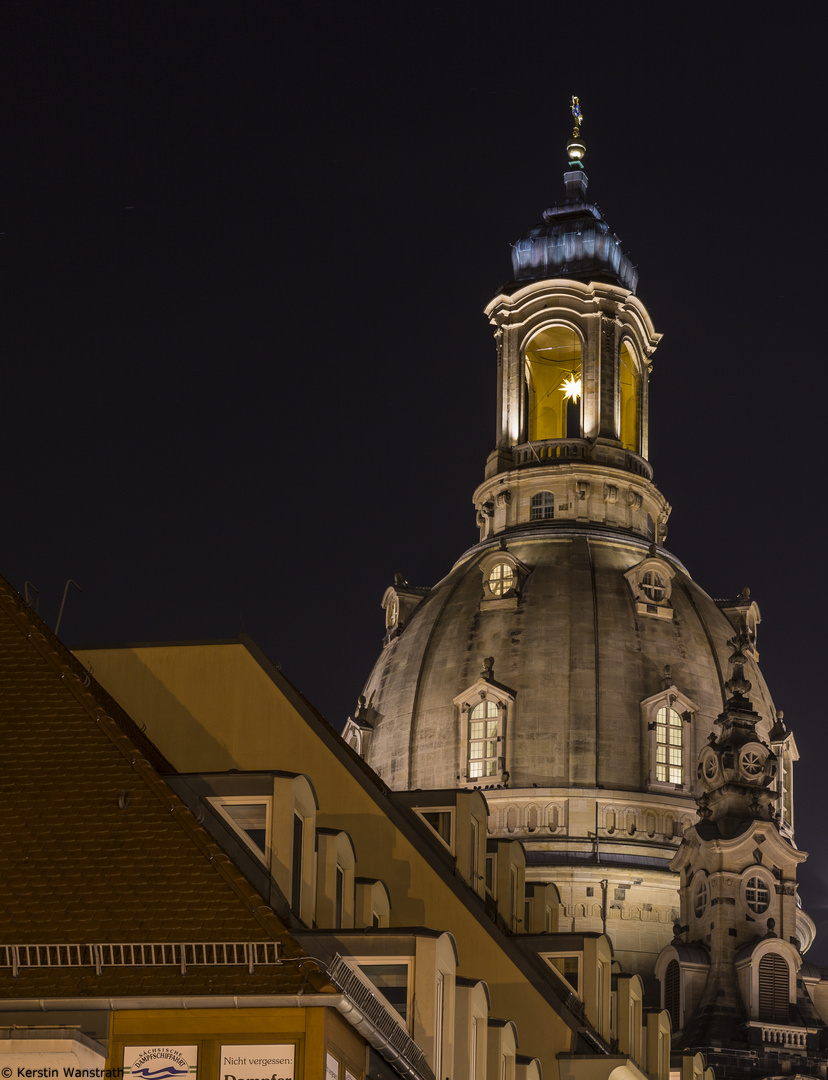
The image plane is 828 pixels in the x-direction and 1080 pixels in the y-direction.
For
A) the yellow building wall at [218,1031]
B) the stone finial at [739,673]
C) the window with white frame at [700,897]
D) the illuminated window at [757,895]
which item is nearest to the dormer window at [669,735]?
the stone finial at [739,673]

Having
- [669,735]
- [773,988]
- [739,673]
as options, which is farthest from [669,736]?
[773,988]

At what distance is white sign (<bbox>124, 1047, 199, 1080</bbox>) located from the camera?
827 inches

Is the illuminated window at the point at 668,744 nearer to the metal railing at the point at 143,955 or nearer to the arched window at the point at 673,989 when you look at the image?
the arched window at the point at 673,989

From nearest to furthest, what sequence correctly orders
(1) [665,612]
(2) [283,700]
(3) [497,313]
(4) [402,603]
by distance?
(2) [283,700] < (1) [665,612] < (4) [402,603] < (3) [497,313]

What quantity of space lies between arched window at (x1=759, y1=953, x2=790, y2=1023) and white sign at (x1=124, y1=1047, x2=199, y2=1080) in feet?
235

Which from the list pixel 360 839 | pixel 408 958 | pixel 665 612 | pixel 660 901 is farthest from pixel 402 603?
pixel 408 958

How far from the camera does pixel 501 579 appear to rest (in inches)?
4323

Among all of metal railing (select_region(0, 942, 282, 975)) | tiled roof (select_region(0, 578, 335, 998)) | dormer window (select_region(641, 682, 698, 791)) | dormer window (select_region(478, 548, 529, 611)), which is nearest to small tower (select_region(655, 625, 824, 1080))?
dormer window (select_region(641, 682, 698, 791))

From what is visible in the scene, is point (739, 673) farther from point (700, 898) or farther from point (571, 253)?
point (571, 253)

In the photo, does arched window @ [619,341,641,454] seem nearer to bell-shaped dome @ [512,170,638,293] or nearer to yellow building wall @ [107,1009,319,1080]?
bell-shaped dome @ [512,170,638,293]

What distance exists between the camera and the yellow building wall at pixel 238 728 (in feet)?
107

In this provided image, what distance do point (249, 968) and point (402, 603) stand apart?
3755 inches

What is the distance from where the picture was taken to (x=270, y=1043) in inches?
822

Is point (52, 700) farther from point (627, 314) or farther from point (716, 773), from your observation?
point (627, 314)
